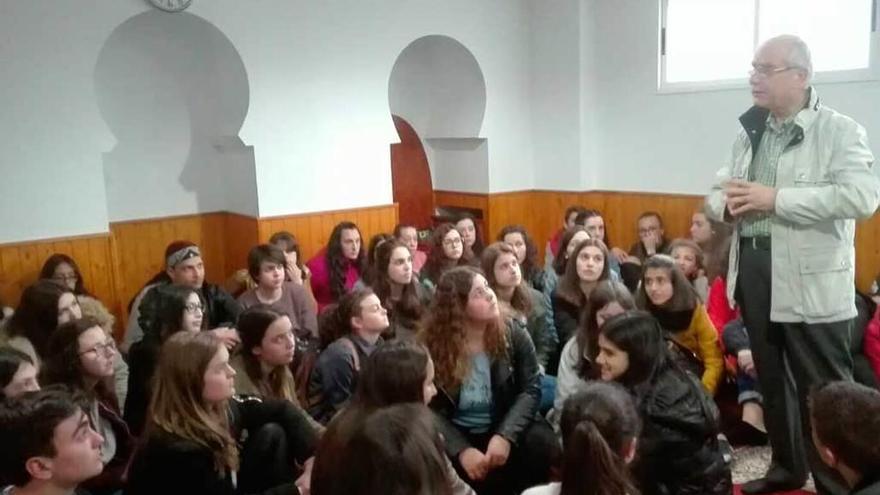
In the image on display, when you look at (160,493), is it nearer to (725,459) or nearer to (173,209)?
(725,459)

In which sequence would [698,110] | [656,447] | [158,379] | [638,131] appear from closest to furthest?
[158,379] → [656,447] → [698,110] → [638,131]

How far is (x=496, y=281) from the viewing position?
3.86 m

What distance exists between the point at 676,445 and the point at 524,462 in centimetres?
64

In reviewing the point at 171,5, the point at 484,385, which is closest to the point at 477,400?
the point at 484,385

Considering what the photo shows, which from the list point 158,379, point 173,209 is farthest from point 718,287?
point 173,209

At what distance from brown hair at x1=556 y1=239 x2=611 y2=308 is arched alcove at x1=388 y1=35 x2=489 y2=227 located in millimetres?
2733

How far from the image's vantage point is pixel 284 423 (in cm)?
271

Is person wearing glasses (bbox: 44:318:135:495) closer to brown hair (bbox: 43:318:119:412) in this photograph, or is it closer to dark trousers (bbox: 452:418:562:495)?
brown hair (bbox: 43:318:119:412)

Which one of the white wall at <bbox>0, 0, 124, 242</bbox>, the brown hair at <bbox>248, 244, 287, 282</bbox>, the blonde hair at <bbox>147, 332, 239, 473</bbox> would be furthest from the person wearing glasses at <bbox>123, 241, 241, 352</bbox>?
the blonde hair at <bbox>147, 332, 239, 473</bbox>

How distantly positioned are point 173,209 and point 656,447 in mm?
4543

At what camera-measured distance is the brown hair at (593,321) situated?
3211 mm

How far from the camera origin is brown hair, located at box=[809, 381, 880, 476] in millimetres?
1973

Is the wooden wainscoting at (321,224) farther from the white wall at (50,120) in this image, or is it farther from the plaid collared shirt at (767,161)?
the plaid collared shirt at (767,161)

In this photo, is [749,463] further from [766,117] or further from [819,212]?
[766,117]
